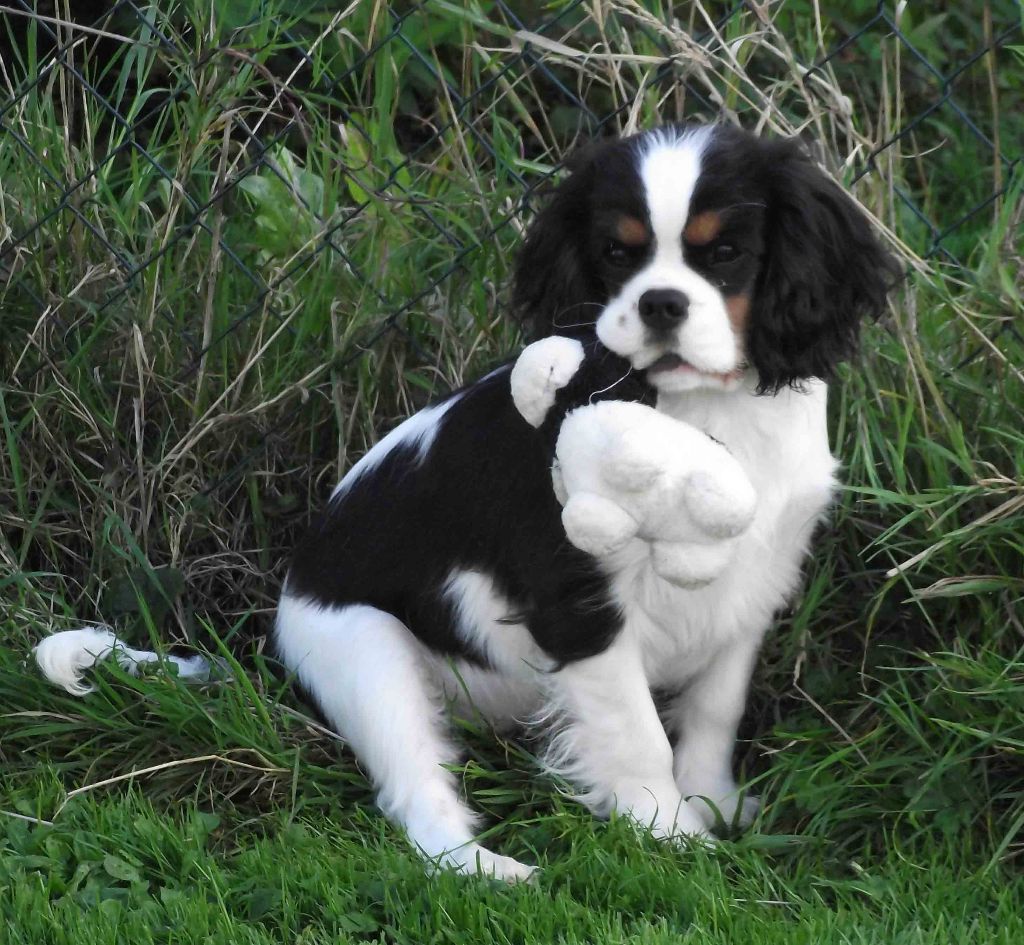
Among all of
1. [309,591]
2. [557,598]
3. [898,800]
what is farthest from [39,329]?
[898,800]

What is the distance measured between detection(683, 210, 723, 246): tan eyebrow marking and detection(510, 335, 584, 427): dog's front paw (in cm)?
26

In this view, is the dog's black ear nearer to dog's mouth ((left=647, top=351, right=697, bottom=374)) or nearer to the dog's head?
the dog's head

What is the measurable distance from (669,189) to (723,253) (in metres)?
0.15

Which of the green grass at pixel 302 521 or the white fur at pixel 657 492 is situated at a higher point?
the white fur at pixel 657 492

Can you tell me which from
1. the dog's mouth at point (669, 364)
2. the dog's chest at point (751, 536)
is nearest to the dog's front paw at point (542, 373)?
the dog's mouth at point (669, 364)

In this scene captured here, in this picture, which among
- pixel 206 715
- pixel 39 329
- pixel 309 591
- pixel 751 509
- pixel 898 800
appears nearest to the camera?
pixel 751 509

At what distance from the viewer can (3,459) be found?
3.79 metres

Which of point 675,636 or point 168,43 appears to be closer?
point 675,636

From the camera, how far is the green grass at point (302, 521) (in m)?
2.69

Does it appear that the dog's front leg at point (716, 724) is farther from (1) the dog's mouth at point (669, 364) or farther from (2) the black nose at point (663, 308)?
(2) the black nose at point (663, 308)

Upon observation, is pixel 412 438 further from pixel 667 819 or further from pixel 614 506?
pixel 667 819

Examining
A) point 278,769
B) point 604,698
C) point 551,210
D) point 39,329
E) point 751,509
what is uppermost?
point 551,210

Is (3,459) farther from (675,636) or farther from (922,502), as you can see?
(922,502)

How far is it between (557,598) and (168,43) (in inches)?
61.4
